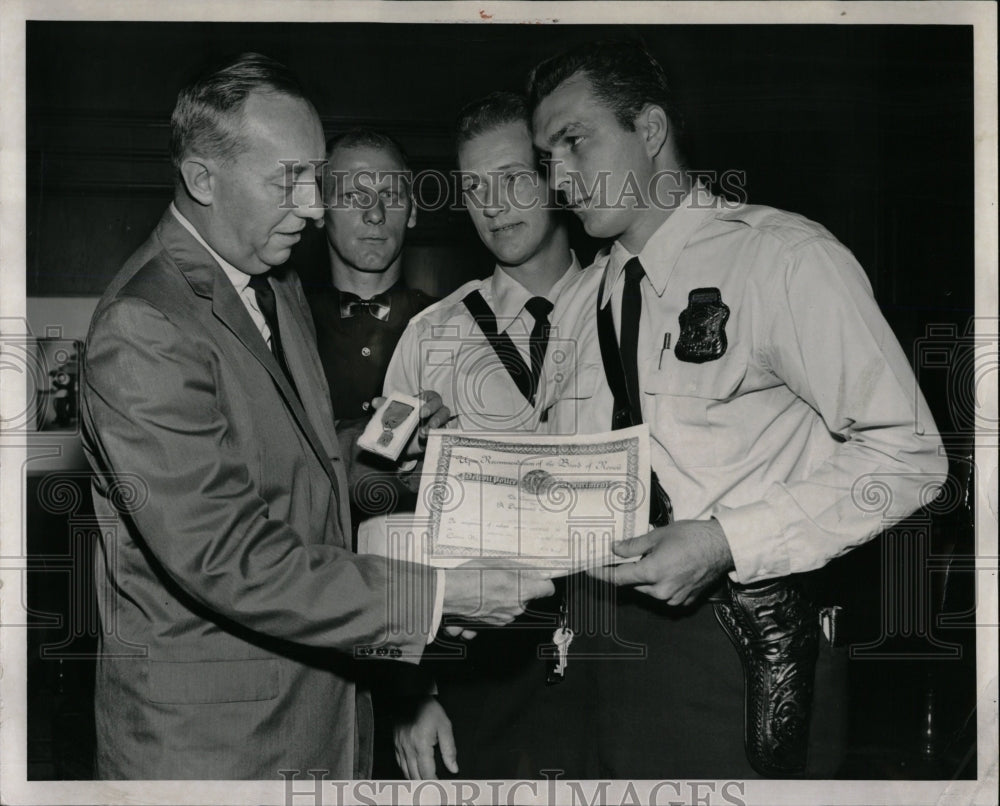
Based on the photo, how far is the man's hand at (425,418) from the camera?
2.68 metres

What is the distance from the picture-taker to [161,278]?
245cm

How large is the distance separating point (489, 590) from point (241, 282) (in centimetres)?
99

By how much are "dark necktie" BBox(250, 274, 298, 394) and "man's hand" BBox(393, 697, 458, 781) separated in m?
0.92

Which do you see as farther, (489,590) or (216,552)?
(489,590)

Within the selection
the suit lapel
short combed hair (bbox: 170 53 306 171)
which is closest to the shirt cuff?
the suit lapel

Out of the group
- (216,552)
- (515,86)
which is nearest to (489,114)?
(515,86)

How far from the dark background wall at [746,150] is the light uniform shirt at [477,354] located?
75mm

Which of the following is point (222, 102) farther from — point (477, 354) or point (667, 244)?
point (667, 244)

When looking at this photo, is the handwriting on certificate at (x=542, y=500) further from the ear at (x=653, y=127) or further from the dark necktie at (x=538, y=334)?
Answer: the ear at (x=653, y=127)

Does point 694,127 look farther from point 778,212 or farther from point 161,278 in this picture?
point 161,278

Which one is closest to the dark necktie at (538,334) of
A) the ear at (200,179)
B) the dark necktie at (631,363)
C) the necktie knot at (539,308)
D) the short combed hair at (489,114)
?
the necktie knot at (539,308)

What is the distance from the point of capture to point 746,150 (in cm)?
273

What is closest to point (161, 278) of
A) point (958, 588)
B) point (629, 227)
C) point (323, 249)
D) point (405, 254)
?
point (323, 249)

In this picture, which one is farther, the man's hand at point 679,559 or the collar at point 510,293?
the collar at point 510,293
